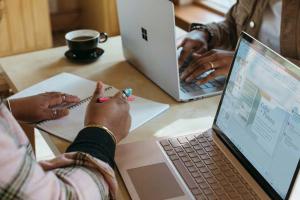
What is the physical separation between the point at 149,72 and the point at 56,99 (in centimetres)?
33

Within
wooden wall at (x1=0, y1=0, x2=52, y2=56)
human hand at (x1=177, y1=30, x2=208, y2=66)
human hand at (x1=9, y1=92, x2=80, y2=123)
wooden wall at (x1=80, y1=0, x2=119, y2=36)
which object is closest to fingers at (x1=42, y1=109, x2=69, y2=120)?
human hand at (x1=9, y1=92, x2=80, y2=123)

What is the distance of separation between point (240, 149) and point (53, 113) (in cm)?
50

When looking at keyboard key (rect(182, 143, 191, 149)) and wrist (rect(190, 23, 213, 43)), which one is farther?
wrist (rect(190, 23, 213, 43))

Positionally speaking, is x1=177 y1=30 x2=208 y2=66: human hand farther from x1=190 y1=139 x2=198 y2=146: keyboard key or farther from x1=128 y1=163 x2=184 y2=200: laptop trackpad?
x1=128 y1=163 x2=184 y2=200: laptop trackpad

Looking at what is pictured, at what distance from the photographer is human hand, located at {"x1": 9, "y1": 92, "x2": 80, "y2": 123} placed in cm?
121

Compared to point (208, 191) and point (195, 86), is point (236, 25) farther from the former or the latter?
point (208, 191)

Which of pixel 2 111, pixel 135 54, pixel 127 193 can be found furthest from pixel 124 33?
pixel 2 111

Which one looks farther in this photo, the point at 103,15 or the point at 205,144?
the point at 103,15

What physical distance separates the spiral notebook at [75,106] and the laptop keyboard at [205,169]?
164 mm

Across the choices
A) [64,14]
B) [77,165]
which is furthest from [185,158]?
[64,14]

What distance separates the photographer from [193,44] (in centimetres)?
159

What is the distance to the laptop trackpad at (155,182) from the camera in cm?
92

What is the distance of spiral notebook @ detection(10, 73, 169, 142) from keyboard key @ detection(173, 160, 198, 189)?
8.2 inches

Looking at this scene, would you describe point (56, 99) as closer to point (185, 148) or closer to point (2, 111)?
point (185, 148)
